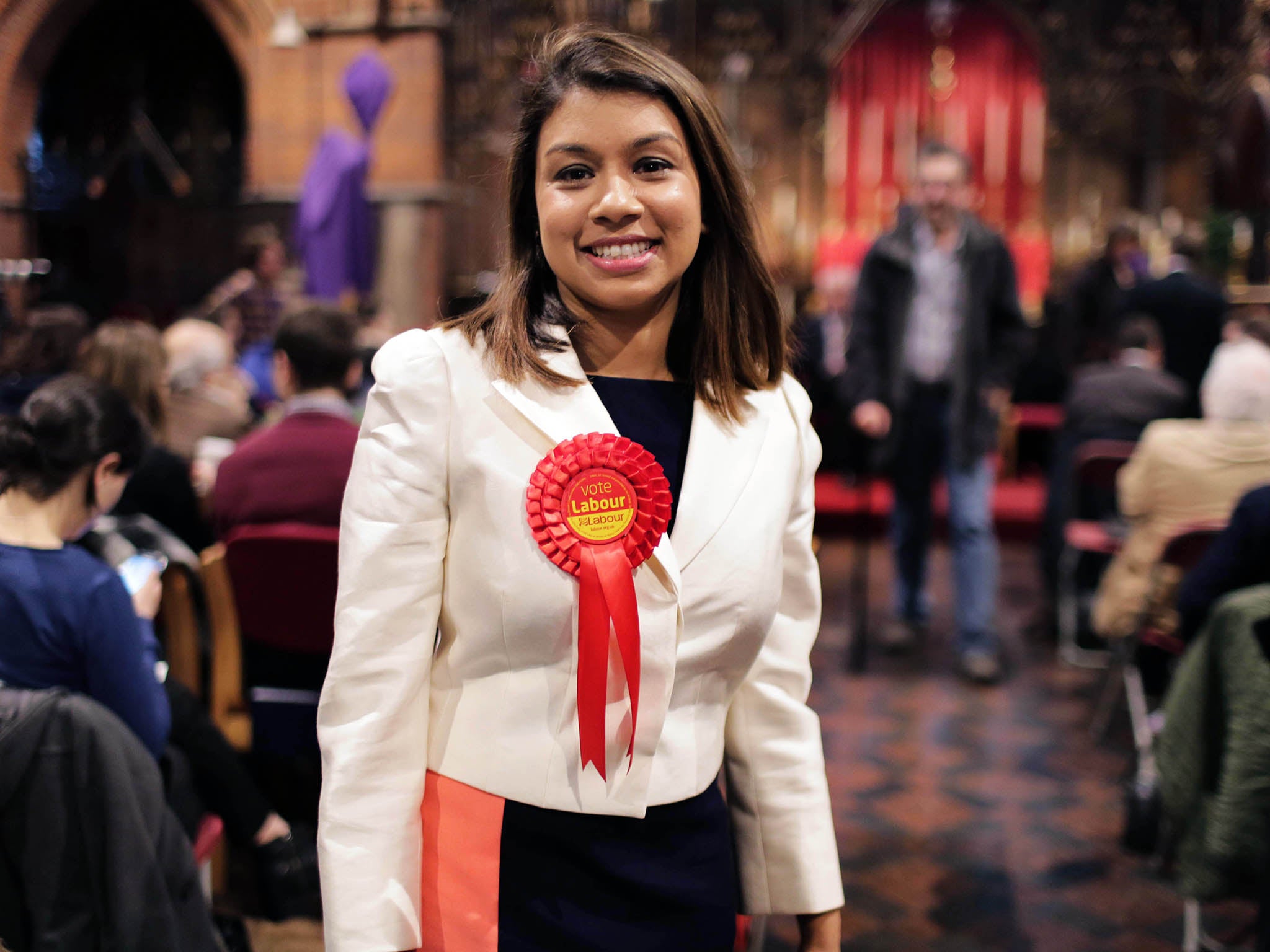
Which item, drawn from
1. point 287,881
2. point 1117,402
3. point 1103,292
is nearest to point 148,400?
point 287,881

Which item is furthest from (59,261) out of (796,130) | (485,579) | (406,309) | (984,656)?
(796,130)

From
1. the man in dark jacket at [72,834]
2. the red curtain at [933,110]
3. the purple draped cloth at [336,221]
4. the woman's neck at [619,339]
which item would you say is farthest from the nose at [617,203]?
the red curtain at [933,110]

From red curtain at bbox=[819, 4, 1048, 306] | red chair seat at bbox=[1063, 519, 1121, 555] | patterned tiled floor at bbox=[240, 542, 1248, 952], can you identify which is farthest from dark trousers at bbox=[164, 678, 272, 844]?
red curtain at bbox=[819, 4, 1048, 306]

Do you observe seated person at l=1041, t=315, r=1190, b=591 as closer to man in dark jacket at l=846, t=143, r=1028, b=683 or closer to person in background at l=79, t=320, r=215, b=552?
man in dark jacket at l=846, t=143, r=1028, b=683

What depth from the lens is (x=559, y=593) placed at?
1.10 meters

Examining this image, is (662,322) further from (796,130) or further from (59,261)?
(796,130)

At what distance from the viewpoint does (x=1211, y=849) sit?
2.23 meters

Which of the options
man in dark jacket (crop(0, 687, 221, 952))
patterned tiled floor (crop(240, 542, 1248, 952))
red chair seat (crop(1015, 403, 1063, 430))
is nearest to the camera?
man in dark jacket (crop(0, 687, 221, 952))

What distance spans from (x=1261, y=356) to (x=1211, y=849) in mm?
1737

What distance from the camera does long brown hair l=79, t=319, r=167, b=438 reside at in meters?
2.92

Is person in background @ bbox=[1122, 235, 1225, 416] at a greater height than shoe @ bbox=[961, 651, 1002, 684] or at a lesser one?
greater

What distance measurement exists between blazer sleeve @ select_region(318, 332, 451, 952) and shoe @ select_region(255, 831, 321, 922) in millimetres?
Answer: 1432

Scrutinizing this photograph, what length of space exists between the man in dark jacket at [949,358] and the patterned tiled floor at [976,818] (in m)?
0.33

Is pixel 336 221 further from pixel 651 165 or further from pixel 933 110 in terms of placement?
pixel 933 110
